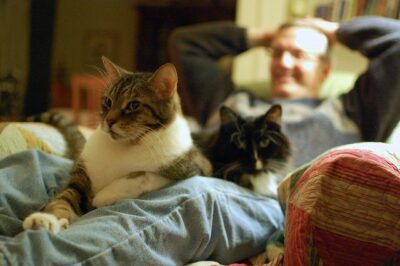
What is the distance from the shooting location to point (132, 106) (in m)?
0.96

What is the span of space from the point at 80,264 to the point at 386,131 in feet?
3.71

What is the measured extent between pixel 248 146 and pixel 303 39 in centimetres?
77

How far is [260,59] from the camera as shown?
2.38m

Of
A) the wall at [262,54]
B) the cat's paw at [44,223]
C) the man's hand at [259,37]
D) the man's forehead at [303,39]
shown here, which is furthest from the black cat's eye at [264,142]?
the wall at [262,54]

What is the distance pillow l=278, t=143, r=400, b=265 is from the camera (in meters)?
0.66

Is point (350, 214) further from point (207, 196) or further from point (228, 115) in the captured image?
point (228, 115)

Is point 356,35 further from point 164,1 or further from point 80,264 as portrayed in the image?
point 164,1

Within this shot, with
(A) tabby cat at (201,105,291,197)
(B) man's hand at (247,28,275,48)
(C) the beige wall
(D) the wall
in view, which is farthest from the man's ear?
(C) the beige wall

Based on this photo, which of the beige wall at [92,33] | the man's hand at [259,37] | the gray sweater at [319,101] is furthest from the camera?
the beige wall at [92,33]

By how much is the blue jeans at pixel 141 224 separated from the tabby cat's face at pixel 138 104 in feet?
0.52

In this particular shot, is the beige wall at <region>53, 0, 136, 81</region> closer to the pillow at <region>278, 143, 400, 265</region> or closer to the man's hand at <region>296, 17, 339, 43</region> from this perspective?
the man's hand at <region>296, 17, 339, 43</region>

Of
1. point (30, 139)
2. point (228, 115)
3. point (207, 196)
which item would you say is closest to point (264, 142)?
point (228, 115)

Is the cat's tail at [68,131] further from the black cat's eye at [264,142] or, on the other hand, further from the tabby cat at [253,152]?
the black cat's eye at [264,142]

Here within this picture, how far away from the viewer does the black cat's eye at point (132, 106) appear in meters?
0.95
